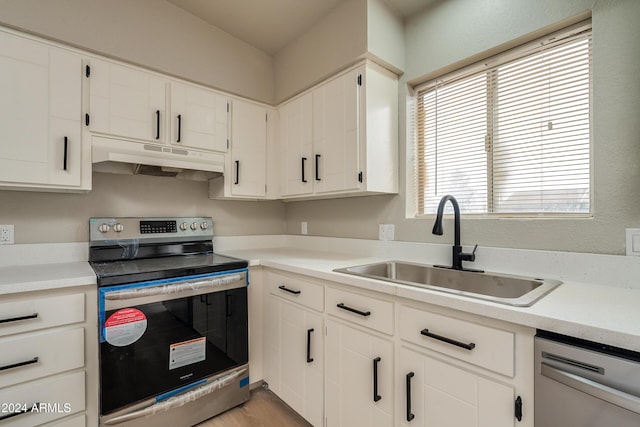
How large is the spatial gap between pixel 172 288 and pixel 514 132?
202cm

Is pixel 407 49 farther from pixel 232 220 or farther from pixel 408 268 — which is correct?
pixel 232 220

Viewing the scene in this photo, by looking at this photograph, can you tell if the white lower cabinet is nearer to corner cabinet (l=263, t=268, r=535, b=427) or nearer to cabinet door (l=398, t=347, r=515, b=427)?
corner cabinet (l=263, t=268, r=535, b=427)

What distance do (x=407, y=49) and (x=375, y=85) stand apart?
0.39 meters

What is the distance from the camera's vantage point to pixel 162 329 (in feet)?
5.10

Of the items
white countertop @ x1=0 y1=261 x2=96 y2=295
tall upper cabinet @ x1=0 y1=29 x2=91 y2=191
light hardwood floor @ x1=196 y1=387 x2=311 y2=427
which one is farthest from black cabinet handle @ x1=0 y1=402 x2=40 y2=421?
tall upper cabinet @ x1=0 y1=29 x2=91 y2=191

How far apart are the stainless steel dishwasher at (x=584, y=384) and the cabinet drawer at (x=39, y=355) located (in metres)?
1.83

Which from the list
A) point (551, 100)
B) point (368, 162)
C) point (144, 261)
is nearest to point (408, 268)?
point (368, 162)

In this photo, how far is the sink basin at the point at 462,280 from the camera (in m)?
1.21

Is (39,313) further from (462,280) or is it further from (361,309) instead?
(462,280)

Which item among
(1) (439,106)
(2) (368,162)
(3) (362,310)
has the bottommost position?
(3) (362,310)

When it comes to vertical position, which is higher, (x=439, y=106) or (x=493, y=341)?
(x=439, y=106)

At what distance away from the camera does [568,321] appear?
0.80 m

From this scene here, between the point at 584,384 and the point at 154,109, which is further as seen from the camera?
the point at 154,109

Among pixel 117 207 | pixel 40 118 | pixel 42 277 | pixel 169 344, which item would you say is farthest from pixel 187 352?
pixel 40 118
